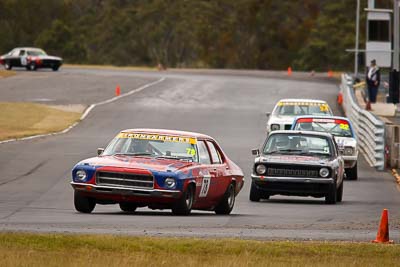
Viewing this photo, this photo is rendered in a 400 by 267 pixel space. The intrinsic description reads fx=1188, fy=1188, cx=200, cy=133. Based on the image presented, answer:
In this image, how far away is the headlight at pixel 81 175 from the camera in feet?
54.7

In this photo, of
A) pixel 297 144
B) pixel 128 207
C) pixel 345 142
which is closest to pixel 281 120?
pixel 345 142

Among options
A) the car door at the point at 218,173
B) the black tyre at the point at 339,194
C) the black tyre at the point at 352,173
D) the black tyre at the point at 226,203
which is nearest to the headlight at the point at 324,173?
the black tyre at the point at 339,194

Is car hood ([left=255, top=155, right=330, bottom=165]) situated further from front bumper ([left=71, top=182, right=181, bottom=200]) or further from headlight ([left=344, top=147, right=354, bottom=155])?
front bumper ([left=71, top=182, right=181, bottom=200])

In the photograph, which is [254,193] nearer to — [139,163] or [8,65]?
[139,163]

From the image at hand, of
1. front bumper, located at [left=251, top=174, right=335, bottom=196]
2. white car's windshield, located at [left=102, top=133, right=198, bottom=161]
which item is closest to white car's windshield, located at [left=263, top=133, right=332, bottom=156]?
front bumper, located at [left=251, top=174, right=335, bottom=196]

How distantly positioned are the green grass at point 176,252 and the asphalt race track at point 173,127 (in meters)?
1.38

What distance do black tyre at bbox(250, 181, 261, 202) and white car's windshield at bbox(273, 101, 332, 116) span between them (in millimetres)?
11651

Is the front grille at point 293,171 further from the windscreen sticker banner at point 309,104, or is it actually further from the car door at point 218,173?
the windscreen sticker banner at point 309,104

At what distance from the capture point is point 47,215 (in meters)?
17.3

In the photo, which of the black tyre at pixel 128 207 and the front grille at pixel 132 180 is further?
the black tyre at pixel 128 207

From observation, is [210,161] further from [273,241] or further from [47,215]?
[273,241]

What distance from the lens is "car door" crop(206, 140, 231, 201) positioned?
59.0 feet

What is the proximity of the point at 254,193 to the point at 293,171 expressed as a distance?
0.87m

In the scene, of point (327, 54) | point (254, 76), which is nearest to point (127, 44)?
point (327, 54)
